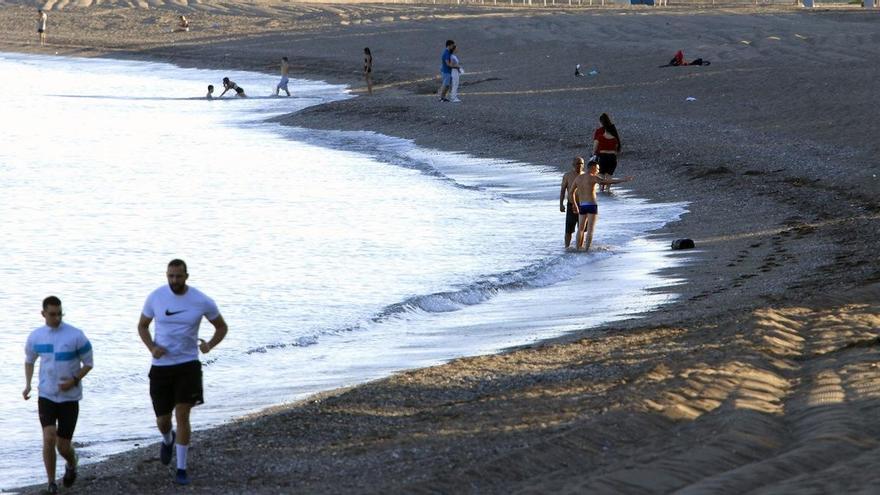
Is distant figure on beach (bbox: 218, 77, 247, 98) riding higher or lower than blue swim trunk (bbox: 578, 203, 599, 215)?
lower

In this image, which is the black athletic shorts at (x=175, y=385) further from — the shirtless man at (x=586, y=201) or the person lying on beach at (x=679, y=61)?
the person lying on beach at (x=679, y=61)

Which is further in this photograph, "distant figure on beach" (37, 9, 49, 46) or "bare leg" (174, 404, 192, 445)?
"distant figure on beach" (37, 9, 49, 46)

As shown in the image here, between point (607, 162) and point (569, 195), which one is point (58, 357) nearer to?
point (569, 195)

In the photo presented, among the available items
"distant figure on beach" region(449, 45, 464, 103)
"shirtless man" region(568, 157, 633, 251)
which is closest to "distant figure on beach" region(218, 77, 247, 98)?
"distant figure on beach" region(449, 45, 464, 103)

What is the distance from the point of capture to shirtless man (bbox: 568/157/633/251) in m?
17.7

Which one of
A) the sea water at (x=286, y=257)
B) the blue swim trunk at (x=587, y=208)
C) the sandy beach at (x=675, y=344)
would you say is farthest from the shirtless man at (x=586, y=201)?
the sandy beach at (x=675, y=344)

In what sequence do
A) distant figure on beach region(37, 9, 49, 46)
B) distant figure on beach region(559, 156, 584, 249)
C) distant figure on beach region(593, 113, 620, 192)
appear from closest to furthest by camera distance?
distant figure on beach region(559, 156, 584, 249), distant figure on beach region(593, 113, 620, 192), distant figure on beach region(37, 9, 49, 46)

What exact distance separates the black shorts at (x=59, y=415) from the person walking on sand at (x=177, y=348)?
50 centimetres

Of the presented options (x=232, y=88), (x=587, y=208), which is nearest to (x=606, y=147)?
(x=587, y=208)

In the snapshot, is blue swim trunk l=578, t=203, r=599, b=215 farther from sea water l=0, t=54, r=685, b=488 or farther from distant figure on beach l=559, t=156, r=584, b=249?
sea water l=0, t=54, r=685, b=488

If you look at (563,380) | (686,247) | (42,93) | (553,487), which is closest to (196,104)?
(42,93)

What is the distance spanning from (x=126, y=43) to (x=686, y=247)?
5309 cm

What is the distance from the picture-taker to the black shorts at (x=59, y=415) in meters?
8.58

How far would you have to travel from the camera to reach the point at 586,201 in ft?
58.0
